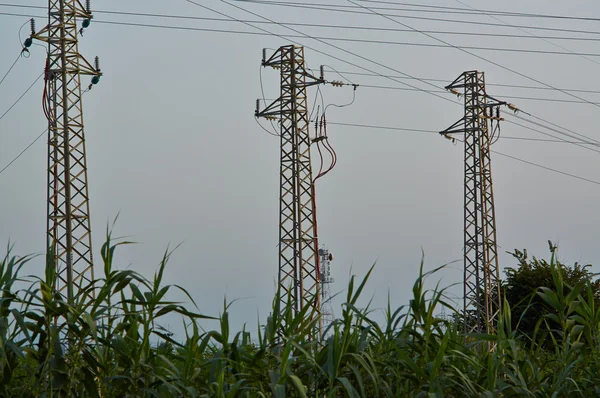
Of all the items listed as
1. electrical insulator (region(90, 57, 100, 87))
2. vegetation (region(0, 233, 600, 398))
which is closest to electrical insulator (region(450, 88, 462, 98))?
electrical insulator (region(90, 57, 100, 87))

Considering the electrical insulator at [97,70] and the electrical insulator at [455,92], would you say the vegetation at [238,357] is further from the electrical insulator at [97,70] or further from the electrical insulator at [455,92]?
the electrical insulator at [455,92]

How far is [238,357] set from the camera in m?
5.95

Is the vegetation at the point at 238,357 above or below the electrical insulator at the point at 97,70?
below

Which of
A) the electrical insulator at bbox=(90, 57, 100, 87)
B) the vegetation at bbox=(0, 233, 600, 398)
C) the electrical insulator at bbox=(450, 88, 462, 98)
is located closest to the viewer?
the vegetation at bbox=(0, 233, 600, 398)

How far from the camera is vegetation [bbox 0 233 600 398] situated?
219 inches

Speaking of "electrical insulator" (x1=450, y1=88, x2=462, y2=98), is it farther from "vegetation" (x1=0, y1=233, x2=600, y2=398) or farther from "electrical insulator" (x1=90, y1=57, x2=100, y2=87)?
"vegetation" (x1=0, y1=233, x2=600, y2=398)

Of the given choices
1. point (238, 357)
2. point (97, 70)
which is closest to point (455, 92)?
point (97, 70)

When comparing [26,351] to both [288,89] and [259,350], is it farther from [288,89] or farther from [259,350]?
[288,89]

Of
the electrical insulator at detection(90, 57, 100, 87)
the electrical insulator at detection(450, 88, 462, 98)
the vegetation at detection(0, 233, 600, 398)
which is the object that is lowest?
the vegetation at detection(0, 233, 600, 398)

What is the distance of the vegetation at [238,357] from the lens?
5.56 m

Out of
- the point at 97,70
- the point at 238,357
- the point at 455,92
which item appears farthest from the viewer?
the point at 455,92

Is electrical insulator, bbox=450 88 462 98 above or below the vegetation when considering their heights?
above

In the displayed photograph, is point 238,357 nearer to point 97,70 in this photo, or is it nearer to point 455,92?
point 97,70

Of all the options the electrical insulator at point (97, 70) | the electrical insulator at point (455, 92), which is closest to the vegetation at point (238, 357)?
the electrical insulator at point (97, 70)
